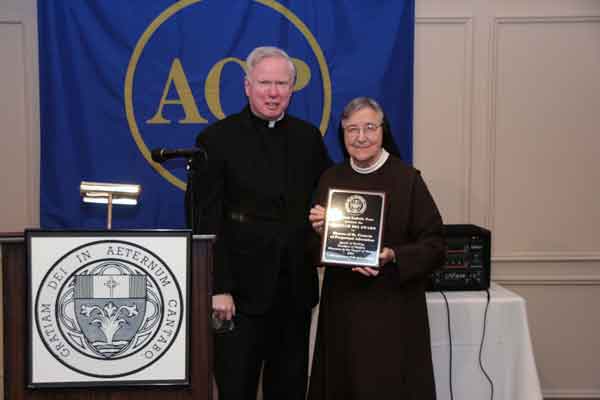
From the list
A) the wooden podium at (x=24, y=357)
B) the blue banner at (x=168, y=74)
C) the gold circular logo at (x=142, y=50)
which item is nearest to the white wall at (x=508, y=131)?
the blue banner at (x=168, y=74)

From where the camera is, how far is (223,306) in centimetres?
242

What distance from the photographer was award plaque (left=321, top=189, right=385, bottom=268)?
87.6 inches

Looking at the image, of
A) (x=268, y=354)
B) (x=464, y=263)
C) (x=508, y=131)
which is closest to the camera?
(x=268, y=354)

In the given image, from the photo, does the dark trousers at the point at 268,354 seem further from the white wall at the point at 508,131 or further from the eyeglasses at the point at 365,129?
the white wall at the point at 508,131

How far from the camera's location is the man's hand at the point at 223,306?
2.42m

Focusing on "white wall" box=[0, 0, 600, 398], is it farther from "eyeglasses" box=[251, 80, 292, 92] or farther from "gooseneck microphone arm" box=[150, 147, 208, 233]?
"gooseneck microphone arm" box=[150, 147, 208, 233]

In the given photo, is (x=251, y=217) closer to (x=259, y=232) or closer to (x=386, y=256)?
(x=259, y=232)

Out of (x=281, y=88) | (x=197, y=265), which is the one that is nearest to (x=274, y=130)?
(x=281, y=88)

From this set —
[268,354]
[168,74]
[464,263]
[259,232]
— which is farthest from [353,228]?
[168,74]

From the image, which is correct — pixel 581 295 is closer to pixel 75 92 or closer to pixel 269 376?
pixel 269 376

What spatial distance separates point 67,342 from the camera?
1.72m

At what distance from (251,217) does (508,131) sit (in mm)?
1949

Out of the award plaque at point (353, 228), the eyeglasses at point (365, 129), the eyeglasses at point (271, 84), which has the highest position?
the eyeglasses at point (271, 84)

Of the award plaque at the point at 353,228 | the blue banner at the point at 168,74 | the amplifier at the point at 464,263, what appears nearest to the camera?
the award plaque at the point at 353,228
